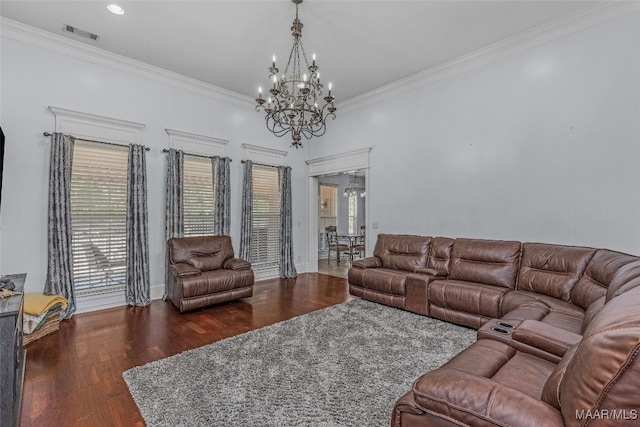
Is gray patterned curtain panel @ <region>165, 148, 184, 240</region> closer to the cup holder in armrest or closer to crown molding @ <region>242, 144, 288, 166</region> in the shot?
crown molding @ <region>242, 144, 288, 166</region>

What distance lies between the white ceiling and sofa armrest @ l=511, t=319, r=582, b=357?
340 cm

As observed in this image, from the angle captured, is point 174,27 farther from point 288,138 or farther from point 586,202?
point 586,202

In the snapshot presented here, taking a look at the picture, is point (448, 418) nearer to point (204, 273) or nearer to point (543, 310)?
point (543, 310)

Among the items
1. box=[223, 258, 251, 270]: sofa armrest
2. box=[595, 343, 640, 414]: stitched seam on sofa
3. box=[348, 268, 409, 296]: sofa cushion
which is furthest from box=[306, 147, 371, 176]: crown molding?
box=[595, 343, 640, 414]: stitched seam on sofa

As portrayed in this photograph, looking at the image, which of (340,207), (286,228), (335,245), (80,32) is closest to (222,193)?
(286,228)

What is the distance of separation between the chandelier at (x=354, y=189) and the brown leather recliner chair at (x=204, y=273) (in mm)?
5802

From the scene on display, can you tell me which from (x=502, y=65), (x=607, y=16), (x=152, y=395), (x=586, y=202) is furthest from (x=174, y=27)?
(x=586, y=202)

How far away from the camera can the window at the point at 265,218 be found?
6214 mm

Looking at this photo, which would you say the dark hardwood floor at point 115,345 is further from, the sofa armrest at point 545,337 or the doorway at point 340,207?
the doorway at point 340,207

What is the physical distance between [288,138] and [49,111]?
4.00 metres

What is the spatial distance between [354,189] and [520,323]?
A: 8340 millimetres

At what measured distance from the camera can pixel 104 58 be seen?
4.34 meters

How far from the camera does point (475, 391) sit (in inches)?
45.1

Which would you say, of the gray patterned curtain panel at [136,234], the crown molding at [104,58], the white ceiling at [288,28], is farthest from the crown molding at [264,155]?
the gray patterned curtain panel at [136,234]
